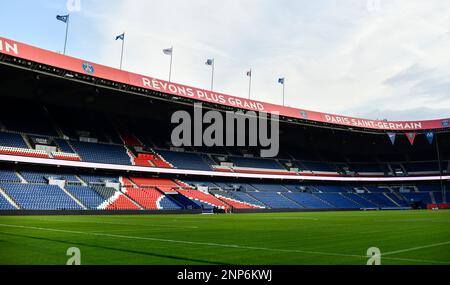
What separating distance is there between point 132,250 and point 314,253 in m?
4.37

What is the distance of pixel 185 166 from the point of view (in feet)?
165

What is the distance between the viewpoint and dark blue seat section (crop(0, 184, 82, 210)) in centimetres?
3269

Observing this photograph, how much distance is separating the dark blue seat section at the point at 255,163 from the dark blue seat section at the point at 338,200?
821 centimetres

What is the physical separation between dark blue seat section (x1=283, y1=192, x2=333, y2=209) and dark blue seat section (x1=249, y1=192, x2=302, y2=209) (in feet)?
5.30

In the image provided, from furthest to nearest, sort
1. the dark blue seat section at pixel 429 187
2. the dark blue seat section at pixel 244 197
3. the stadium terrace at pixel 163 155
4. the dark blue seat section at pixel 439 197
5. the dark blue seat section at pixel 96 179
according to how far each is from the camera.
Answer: the dark blue seat section at pixel 429 187
the dark blue seat section at pixel 439 197
the dark blue seat section at pixel 244 197
the dark blue seat section at pixel 96 179
the stadium terrace at pixel 163 155

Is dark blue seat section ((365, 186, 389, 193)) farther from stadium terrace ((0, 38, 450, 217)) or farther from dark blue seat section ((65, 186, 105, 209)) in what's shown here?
dark blue seat section ((65, 186, 105, 209))

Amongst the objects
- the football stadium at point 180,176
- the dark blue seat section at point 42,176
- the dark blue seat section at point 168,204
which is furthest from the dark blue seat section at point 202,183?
the dark blue seat section at point 42,176

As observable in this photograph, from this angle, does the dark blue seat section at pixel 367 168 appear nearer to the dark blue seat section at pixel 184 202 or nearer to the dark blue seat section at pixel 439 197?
the dark blue seat section at pixel 439 197

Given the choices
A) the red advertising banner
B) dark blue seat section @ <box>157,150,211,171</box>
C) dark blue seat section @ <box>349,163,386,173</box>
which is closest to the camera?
the red advertising banner

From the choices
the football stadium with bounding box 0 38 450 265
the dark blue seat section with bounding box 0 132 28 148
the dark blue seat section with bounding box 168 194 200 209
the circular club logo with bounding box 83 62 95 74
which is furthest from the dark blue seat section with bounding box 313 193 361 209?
the dark blue seat section with bounding box 0 132 28 148

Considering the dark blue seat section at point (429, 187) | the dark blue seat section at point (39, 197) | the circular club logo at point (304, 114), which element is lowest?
the dark blue seat section at point (39, 197)

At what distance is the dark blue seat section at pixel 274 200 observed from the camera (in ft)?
170
